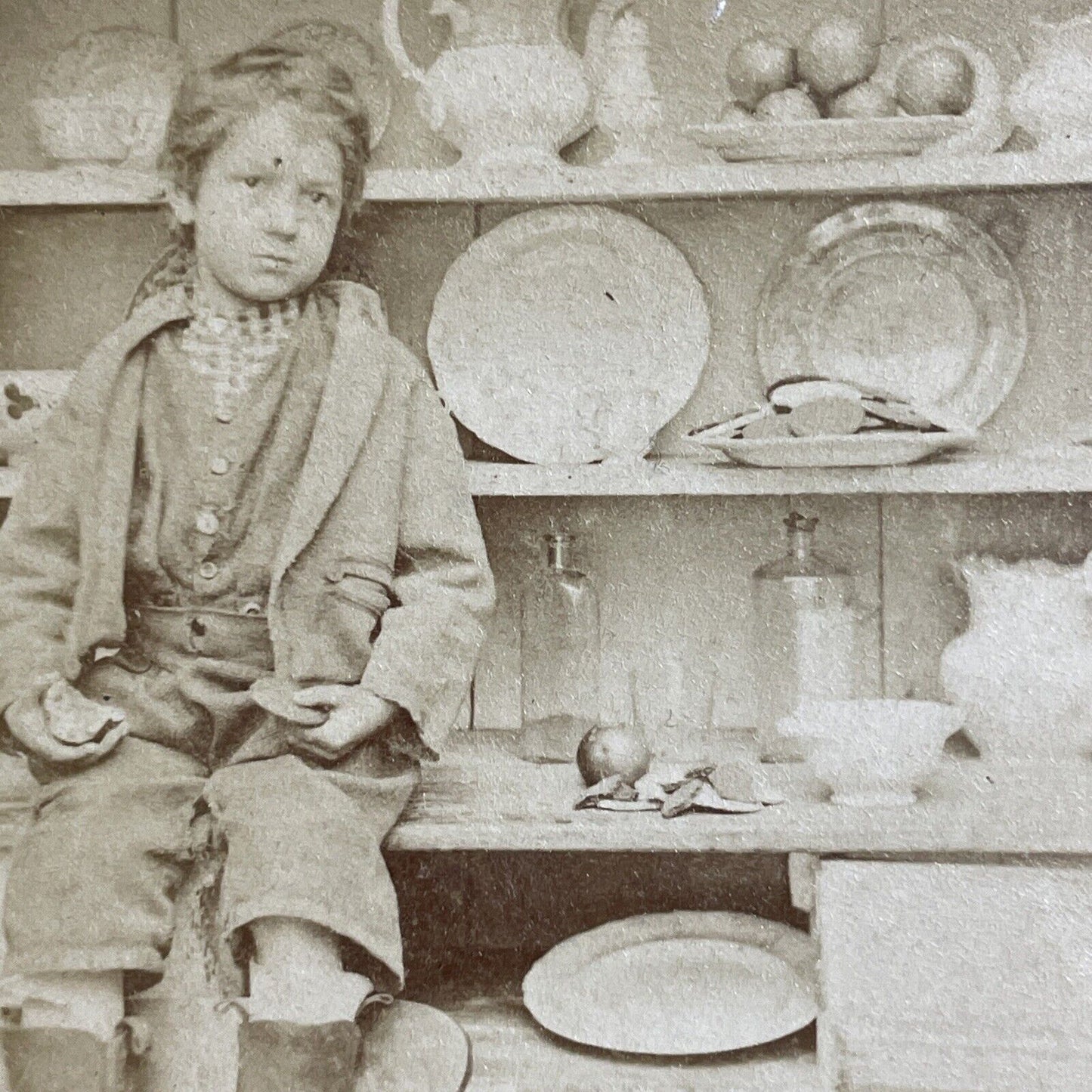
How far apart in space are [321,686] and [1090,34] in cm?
98

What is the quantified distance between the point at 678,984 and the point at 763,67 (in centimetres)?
93

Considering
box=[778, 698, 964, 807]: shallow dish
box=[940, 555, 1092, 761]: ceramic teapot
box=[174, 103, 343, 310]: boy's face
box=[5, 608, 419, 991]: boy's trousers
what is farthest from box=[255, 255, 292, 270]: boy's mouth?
box=[940, 555, 1092, 761]: ceramic teapot

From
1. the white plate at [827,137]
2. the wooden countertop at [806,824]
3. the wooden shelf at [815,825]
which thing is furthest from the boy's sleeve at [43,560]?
the white plate at [827,137]

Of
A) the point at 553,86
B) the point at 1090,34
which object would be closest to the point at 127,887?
the point at 553,86

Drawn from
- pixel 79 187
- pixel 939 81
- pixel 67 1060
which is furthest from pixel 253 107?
pixel 67 1060

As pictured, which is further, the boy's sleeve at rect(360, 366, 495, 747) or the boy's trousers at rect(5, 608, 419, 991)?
the boy's sleeve at rect(360, 366, 495, 747)

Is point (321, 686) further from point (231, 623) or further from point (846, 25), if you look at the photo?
point (846, 25)

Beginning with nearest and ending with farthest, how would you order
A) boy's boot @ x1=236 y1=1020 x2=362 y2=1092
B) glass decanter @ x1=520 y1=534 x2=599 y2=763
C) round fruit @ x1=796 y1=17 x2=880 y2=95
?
1. boy's boot @ x1=236 y1=1020 x2=362 y2=1092
2. round fruit @ x1=796 y1=17 x2=880 y2=95
3. glass decanter @ x1=520 y1=534 x2=599 y2=763

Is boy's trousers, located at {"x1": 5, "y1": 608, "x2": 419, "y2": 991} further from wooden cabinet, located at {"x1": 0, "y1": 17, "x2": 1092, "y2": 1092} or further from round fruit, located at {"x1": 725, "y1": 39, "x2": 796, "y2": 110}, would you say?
round fruit, located at {"x1": 725, "y1": 39, "x2": 796, "y2": 110}

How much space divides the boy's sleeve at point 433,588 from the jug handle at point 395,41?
12.0 inches

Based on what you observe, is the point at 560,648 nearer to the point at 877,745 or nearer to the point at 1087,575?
the point at 877,745

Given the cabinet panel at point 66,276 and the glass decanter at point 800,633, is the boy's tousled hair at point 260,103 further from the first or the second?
the glass decanter at point 800,633

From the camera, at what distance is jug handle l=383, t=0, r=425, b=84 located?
1.35 m

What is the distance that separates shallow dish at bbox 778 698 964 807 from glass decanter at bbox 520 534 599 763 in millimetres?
263
